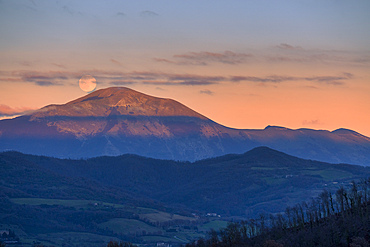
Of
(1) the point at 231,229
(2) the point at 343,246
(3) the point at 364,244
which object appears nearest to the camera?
(3) the point at 364,244

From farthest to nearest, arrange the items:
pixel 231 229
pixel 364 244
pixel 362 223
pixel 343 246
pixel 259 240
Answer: pixel 231 229
pixel 259 240
pixel 362 223
pixel 343 246
pixel 364 244

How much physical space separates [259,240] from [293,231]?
25.2 ft

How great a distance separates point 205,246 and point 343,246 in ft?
160

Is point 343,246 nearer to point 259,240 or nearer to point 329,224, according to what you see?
point 329,224

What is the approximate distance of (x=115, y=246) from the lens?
557ft

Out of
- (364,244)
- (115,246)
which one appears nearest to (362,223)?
(364,244)

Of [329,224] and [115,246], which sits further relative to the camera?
[115,246]

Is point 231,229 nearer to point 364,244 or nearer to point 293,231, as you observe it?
point 293,231

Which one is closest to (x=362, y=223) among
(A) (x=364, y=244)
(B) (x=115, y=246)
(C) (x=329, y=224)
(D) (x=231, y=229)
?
(C) (x=329, y=224)

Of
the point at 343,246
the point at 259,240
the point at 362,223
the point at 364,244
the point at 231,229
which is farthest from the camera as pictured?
the point at 231,229

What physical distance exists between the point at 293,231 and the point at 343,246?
97.5 ft

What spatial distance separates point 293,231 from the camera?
148m

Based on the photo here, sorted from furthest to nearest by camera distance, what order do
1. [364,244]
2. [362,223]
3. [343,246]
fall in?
[362,223] < [343,246] < [364,244]

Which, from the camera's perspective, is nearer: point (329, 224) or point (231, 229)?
point (329, 224)
